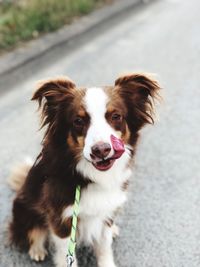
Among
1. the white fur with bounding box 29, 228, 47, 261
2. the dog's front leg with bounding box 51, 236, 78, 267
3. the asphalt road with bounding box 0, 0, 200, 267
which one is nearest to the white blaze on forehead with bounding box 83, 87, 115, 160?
the dog's front leg with bounding box 51, 236, 78, 267

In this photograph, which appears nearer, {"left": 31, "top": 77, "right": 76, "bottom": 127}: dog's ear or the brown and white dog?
the brown and white dog

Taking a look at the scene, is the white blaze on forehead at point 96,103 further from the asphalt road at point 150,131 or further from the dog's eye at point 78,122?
the asphalt road at point 150,131

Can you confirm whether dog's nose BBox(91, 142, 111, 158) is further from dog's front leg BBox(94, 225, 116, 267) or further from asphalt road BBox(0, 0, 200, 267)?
asphalt road BBox(0, 0, 200, 267)

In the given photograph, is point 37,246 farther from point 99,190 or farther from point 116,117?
point 116,117

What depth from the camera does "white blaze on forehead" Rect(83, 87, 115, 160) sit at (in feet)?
9.73

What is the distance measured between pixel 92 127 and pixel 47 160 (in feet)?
1.58

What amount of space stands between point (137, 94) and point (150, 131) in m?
2.05

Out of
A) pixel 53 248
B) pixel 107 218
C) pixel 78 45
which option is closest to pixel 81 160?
pixel 107 218

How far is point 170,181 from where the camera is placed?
15.4ft

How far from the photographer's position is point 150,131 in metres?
5.46

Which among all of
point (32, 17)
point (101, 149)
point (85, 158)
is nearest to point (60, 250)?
point (85, 158)

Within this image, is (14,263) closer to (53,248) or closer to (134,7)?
(53,248)

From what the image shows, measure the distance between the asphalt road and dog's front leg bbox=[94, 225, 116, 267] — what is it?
0.14m

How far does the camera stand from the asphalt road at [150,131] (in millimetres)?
3943
